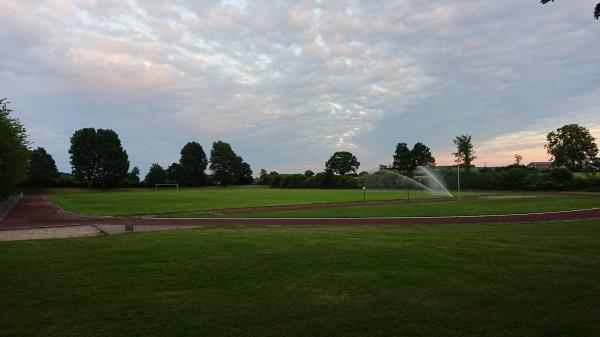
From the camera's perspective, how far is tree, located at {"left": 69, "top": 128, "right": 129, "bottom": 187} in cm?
9788

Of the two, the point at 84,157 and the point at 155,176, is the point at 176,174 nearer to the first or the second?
the point at 155,176

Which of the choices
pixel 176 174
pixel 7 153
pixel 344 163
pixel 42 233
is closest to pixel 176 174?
pixel 176 174

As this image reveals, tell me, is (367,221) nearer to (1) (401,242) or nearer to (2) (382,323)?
(1) (401,242)

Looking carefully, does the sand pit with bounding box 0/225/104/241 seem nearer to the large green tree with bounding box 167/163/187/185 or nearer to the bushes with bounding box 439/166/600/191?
the bushes with bounding box 439/166/600/191

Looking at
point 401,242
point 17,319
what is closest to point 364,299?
point 17,319

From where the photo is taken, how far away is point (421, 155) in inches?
4592

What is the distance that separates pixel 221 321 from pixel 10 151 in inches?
1512

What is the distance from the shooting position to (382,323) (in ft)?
16.1

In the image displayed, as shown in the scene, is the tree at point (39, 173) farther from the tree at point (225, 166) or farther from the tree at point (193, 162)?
the tree at point (225, 166)

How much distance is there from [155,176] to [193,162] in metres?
11.2

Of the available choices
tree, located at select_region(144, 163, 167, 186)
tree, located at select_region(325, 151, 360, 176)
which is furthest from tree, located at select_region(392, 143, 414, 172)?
tree, located at select_region(144, 163, 167, 186)

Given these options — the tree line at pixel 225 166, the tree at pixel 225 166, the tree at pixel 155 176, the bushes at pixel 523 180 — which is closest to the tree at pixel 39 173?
the tree line at pixel 225 166

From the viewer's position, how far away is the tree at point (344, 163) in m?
133

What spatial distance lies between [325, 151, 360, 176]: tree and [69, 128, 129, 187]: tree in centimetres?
6364
